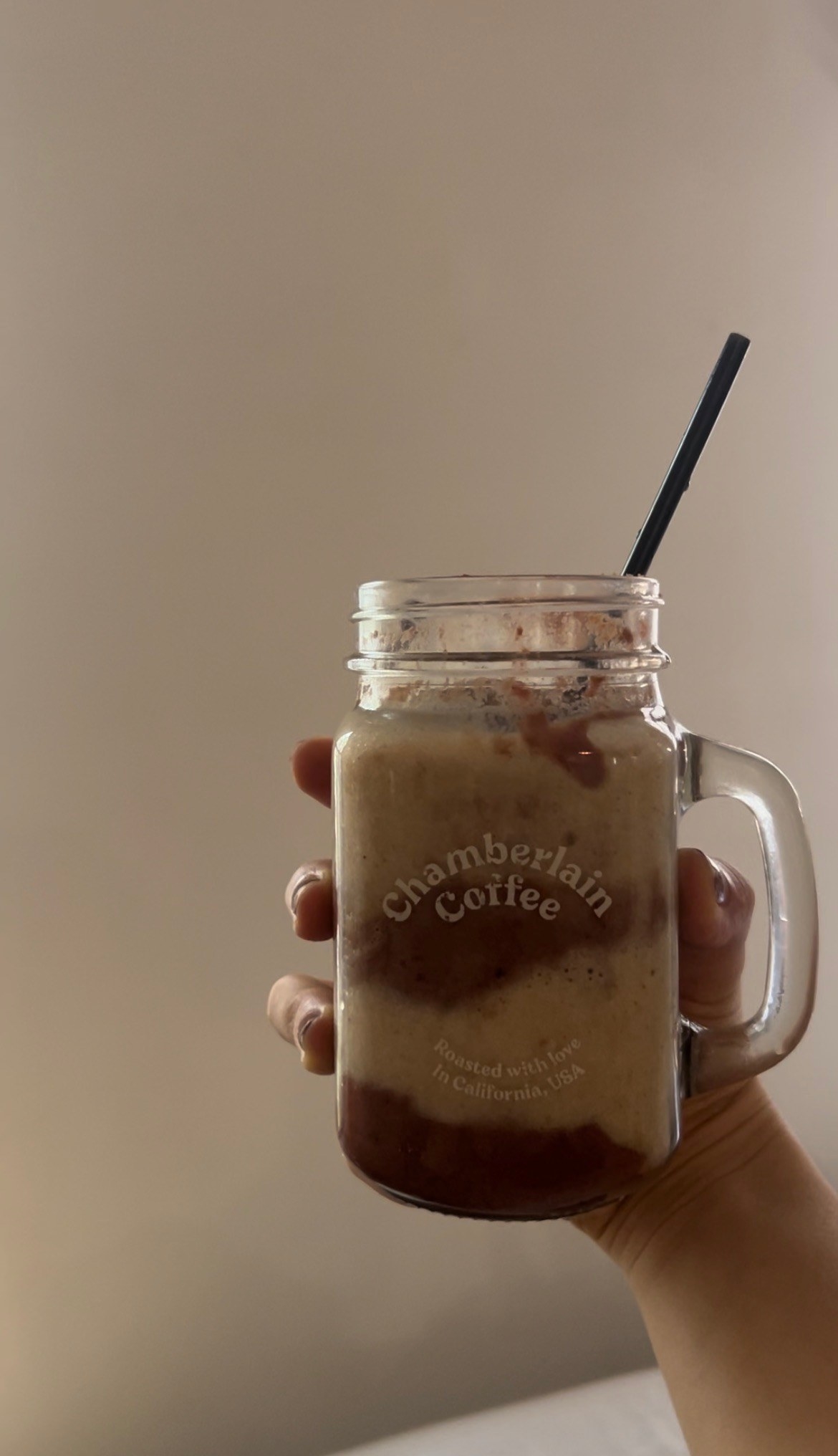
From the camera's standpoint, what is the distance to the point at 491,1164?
572 millimetres

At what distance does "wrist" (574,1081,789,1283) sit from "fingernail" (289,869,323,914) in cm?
34

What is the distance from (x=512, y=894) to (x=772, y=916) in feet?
0.68

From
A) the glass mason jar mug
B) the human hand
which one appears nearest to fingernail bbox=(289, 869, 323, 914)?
the human hand

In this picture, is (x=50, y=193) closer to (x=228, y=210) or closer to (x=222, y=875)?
(x=228, y=210)

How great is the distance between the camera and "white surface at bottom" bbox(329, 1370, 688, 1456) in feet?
3.69

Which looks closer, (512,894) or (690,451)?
(512,894)

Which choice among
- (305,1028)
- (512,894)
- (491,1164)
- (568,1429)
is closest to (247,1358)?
(568,1429)

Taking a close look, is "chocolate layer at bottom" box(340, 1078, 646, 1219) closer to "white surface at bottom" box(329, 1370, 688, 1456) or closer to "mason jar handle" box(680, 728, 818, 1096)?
"mason jar handle" box(680, 728, 818, 1096)

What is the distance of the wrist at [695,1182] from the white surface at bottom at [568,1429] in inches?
17.6

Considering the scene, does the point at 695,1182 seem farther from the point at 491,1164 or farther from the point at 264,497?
the point at 264,497

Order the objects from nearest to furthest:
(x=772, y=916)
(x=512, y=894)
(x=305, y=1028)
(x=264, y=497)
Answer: (x=512, y=894) → (x=772, y=916) → (x=305, y=1028) → (x=264, y=497)

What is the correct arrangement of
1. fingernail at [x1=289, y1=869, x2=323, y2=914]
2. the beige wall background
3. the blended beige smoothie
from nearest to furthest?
1. the blended beige smoothie
2. fingernail at [x1=289, y1=869, x2=323, y2=914]
3. the beige wall background

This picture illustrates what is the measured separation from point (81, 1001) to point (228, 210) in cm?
86

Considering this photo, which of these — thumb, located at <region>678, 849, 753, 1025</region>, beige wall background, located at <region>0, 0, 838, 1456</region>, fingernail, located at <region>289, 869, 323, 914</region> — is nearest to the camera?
thumb, located at <region>678, 849, 753, 1025</region>
